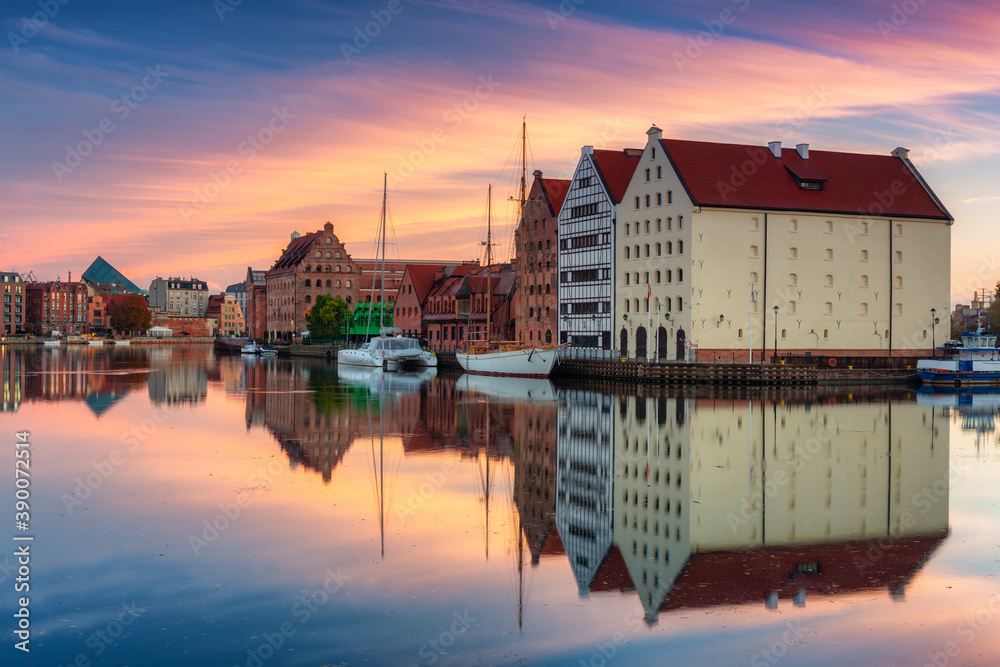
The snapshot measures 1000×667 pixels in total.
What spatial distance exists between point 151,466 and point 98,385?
3702 cm

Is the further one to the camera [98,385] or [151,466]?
[98,385]

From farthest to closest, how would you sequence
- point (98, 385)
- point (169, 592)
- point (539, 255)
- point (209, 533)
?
point (539, 255) < point (98, 385) < point (209, 533) < point (169, 592)

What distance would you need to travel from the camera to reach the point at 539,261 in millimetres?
83875

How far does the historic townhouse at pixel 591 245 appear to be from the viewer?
72750 mm

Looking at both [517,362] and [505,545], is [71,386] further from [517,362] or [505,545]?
[505,545]

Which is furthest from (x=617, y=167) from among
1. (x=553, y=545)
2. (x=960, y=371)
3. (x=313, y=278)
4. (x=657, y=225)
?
(x=313, y=278)

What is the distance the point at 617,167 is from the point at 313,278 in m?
79.2

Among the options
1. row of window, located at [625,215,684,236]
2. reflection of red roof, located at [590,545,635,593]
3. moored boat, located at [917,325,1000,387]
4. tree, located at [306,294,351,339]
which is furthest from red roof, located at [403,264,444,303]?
reflection of red roof, located at [590,545,635,593]

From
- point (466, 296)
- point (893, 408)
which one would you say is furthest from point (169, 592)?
point (466, 296)

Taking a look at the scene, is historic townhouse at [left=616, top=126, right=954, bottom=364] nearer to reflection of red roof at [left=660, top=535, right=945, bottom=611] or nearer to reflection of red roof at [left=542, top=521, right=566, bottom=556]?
reflection of red roof at [left=660, top=535, right=945, bottom=611]

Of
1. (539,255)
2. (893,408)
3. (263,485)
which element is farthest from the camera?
(539,255)

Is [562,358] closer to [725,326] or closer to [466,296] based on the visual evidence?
[725,326]

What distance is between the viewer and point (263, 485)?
21.3 metres

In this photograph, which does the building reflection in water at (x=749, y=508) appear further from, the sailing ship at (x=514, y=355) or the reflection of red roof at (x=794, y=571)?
the sailing ship at (x=514, y=355)
